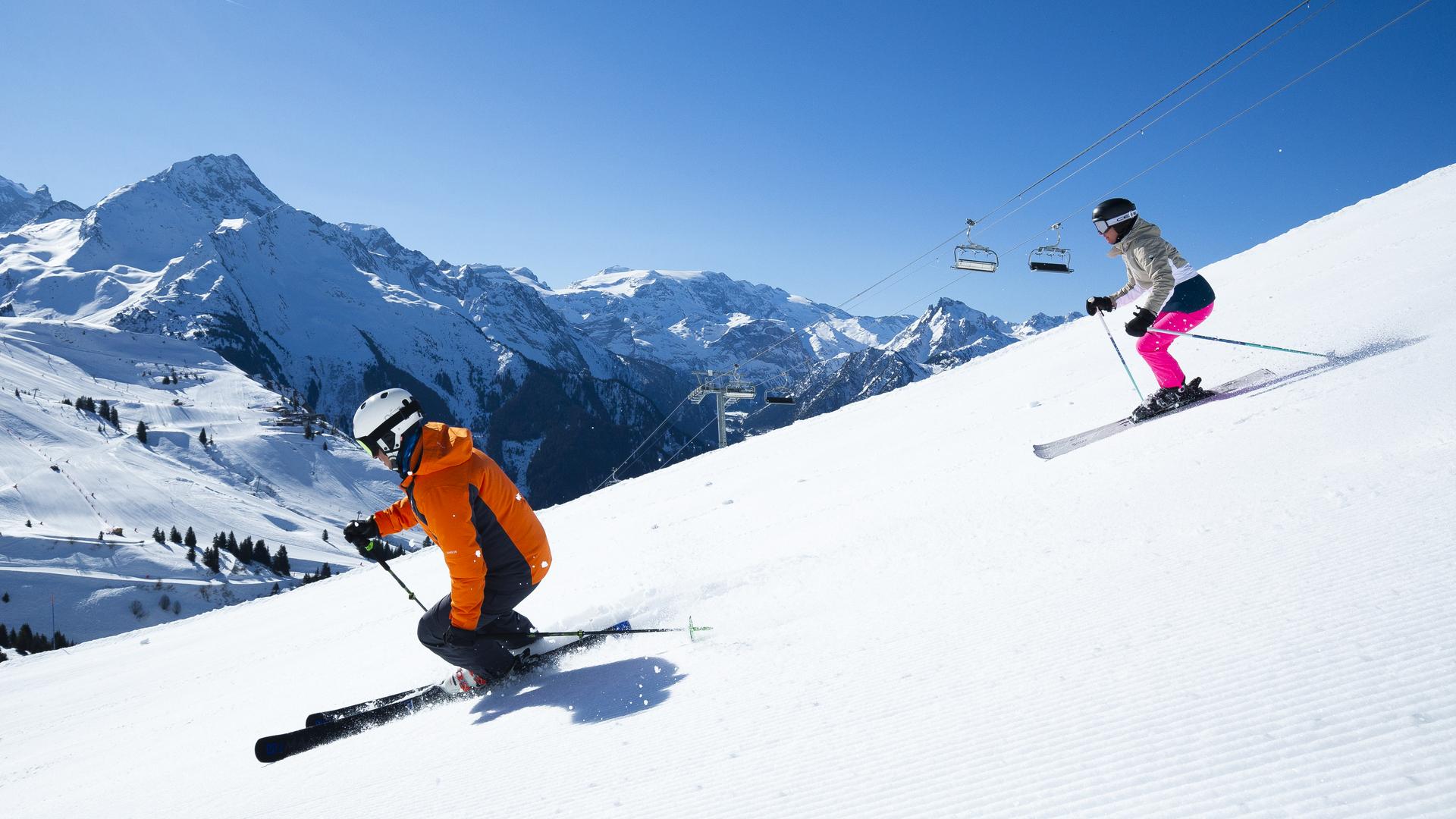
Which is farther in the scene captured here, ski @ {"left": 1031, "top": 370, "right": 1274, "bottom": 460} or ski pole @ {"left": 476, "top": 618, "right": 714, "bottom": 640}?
ski @ {"left": 1031, "top": 370, "right": 1274, "bottom": 460}

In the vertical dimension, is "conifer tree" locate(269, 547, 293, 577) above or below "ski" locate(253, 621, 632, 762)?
above

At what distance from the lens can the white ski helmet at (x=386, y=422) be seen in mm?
4664

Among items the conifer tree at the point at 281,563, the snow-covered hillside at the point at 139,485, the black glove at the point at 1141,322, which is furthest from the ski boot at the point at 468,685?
the conifer tree at the point at 281,563

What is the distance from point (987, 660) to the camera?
11.5 feet

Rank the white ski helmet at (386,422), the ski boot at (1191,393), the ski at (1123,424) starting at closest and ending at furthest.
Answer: the white ski helmet at (386,422) → the ski at (1123,424) → the ski boot at (1191,393)

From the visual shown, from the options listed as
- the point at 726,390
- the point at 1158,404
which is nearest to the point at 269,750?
the point at 1158,404

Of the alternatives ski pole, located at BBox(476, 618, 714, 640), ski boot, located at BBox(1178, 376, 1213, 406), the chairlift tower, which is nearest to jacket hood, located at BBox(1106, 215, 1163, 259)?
ski boot, located at BBox(1178, 376, 1213, 406)

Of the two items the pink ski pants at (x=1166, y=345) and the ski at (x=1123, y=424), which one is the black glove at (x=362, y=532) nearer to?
the ski at (x=1123, y=424)

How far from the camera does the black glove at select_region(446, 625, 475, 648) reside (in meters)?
4.85

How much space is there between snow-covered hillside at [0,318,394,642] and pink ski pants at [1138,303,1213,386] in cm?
7965

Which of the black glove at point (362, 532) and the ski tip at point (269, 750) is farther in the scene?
the black glove at point (362, 532)

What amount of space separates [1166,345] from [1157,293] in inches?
28.0

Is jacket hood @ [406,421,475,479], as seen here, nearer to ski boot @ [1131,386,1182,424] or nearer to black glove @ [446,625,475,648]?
black glove @ [446,625,475,648]

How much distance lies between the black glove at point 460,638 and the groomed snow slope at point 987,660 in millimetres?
420
